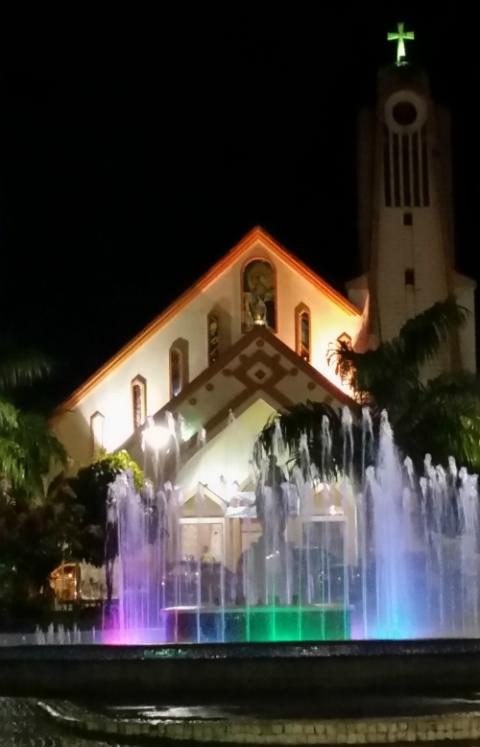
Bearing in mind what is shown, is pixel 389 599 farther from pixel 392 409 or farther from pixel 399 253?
pixel 399 253

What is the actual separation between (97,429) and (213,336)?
476 cm

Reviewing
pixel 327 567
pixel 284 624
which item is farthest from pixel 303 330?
pixel 284 624

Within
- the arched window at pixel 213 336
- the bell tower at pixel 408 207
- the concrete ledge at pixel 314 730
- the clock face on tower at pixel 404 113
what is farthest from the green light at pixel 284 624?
the clock face on tower at pixel 404 113

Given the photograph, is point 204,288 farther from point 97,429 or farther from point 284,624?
point 284,624

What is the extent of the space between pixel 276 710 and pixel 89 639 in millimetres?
8313

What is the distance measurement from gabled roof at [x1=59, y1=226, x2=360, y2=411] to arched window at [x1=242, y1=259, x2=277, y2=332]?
568 millimetres

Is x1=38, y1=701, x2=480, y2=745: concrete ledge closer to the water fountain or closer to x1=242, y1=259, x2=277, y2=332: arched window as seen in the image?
the water fountain

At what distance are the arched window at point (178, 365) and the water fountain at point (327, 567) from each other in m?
8.71

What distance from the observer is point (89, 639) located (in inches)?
763

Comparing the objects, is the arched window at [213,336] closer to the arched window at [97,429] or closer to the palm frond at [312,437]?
the arched window at [97,429]

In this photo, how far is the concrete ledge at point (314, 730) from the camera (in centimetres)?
1047

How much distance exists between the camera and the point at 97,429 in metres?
38.9

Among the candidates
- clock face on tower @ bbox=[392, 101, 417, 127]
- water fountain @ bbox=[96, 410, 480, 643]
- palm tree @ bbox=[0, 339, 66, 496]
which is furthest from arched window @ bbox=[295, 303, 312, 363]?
palm tree @ bbox=[0, 339, 66, 496]

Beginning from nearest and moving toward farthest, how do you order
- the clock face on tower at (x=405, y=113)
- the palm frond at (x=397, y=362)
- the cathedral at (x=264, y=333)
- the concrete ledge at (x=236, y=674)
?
the concrete ledge at (x=236, y=674) < the palm frond at (x=397, y=362) < the cathedral at (x=264, y=333) < the clock face on tower at (x=405, y=113)
